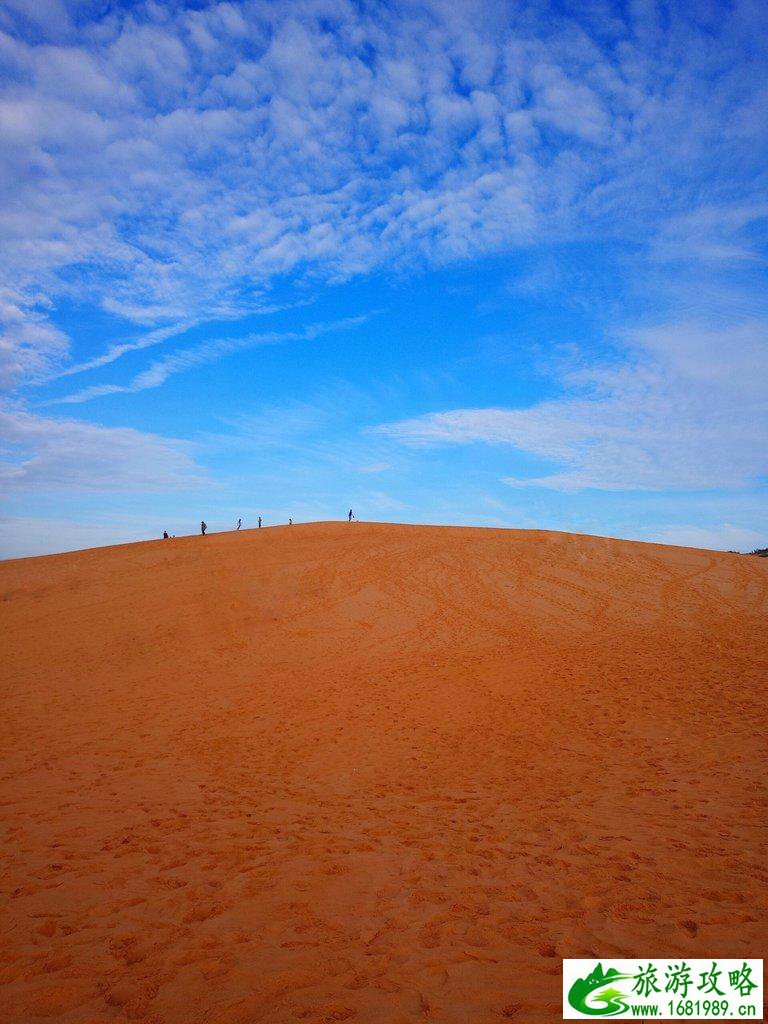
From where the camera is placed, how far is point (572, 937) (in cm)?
442

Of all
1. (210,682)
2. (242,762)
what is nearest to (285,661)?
(210,682)

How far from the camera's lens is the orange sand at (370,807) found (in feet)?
13.4

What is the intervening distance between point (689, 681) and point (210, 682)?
12159 millimetres

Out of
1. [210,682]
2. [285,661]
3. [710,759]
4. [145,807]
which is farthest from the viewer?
[285,661]

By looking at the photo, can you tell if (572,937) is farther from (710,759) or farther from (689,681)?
(689,681)
